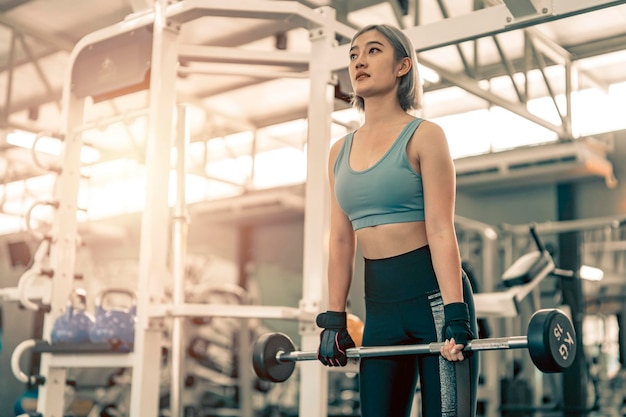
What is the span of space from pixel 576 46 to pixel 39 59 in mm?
5123

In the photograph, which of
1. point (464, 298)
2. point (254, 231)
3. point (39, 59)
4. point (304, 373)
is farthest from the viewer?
point (254, 231)

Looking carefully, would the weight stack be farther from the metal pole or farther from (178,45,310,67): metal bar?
(178,45,310,67): metal bar

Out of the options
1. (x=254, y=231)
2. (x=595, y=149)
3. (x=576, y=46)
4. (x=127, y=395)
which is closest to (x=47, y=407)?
(x=127, y=395)

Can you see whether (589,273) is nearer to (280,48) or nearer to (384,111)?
(280,48)

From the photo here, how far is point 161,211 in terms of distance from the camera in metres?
3.01

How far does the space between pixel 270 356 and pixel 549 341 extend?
684mm

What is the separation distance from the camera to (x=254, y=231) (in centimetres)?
1177

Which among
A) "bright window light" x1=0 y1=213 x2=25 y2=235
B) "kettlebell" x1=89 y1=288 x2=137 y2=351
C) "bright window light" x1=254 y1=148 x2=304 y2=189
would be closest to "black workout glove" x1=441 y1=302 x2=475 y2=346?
"kettlebell" x1=89 y1=288 x2=137 y2=351

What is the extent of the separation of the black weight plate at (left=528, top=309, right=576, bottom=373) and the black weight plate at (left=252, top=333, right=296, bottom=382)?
2.05ft

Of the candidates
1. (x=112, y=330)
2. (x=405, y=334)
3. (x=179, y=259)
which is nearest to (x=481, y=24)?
(x=405, y=334)

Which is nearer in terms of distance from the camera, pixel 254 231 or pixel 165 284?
pixel 165 284

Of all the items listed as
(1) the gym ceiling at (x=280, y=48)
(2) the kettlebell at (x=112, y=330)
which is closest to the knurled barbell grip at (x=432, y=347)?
(2) the kettlebell at (x=112, y=330)

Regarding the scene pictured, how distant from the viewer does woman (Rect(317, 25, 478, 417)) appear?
1.42 meters

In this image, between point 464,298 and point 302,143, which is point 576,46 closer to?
point 302,143
